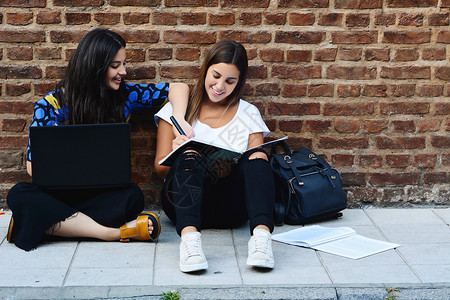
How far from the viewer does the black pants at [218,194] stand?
319 centimetres

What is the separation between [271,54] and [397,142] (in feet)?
3.25

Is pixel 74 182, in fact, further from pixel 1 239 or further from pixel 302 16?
pixel 302 16

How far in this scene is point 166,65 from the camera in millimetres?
3947

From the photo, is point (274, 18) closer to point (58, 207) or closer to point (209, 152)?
point (209, 152)

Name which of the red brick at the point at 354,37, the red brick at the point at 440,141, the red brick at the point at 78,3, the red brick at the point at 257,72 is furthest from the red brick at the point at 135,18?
the red brick at the point at 440,141

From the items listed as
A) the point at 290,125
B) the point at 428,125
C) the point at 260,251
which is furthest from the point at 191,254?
the point at 428,125

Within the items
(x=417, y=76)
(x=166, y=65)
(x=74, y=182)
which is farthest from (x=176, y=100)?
(x=417, y=76)

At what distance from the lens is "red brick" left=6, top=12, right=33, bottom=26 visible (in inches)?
150

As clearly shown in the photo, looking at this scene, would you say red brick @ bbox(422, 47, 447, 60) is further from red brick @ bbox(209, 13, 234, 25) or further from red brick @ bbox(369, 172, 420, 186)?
red brick @ bbox(209, 13, 234, 25)

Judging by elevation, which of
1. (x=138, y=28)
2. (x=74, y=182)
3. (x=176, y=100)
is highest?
(x=138, y=28)

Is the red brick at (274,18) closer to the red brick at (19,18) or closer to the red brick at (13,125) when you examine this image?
the red brick at (19,18)

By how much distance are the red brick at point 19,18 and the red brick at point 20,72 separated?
0.26m

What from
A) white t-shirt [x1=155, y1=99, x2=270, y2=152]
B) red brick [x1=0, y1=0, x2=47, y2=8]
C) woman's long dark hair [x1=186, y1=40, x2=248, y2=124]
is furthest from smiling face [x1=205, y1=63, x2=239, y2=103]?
red brick [x1=0, y1=0, x2=47, y2=8]

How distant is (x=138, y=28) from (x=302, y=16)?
39.7 inches
